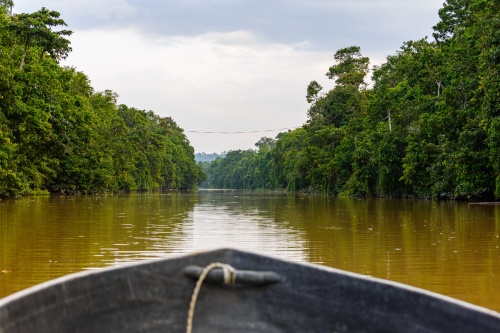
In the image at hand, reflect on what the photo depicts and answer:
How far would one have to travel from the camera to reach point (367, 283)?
2744 mm

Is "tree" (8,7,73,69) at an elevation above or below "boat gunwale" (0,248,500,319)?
above

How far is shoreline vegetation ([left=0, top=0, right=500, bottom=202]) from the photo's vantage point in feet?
88.8

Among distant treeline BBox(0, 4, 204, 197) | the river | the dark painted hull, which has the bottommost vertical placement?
the river

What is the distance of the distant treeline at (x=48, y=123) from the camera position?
1048 inches

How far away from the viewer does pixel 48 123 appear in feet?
96.7

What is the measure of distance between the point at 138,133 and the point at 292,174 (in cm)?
1844

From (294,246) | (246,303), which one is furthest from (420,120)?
(246,303)

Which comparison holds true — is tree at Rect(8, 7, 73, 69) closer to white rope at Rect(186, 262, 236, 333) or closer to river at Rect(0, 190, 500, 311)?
river at Rect(0, 190, 500, 311)

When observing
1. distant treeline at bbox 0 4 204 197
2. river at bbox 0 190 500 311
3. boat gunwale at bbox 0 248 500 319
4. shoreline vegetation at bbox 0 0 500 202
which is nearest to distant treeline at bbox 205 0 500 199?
shoreline vegetation at bbox 0 0 500 202

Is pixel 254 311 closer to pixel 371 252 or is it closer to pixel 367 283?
pixel 367 283

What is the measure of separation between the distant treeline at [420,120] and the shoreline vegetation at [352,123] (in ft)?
0.26

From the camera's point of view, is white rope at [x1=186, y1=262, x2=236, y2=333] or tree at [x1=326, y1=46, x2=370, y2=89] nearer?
white rope at [x1=186, y1=262, x2=236, y2=333]

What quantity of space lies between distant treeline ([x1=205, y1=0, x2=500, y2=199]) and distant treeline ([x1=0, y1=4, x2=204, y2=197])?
18691mm

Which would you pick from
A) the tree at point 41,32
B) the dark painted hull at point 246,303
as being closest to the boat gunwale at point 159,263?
the dark painted hull at point 246,303
